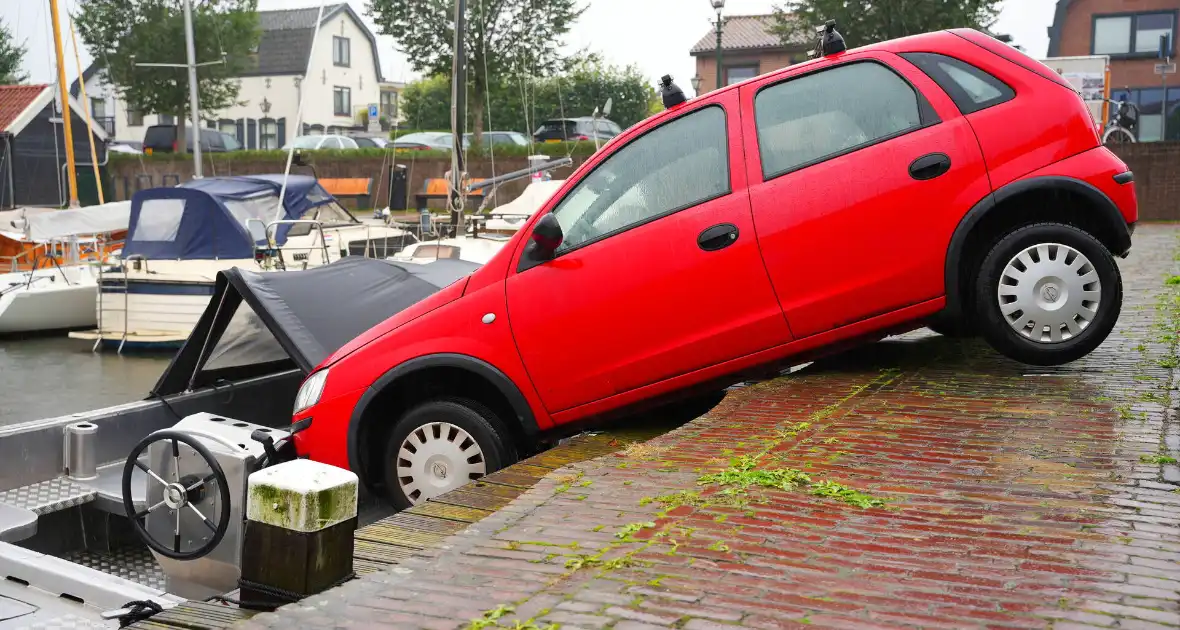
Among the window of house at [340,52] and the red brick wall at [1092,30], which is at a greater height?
the window of house at [340,52]

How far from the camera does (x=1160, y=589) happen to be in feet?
12.1

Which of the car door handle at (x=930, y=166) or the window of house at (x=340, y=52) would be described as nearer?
the car door handle at (x=930, y=166)

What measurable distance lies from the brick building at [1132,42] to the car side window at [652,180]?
41772 millimetres

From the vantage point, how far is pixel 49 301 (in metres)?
23.6

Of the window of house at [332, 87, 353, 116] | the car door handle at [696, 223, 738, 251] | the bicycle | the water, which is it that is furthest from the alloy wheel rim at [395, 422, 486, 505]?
the window of house at [332, 87, 353, 116]

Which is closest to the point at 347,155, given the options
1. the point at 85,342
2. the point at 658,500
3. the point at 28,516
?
the point at 85,342

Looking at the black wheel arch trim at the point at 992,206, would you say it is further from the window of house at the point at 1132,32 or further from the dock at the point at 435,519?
the window of house at the point at 1132,32

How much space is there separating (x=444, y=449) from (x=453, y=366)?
0.44 m

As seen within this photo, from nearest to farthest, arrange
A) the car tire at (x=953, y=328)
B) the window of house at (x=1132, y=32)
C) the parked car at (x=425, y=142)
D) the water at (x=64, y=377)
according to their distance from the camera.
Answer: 1. the car tire at (x=953, y=328)
2. the water at (x=64, y=377)
3. the window of house at (x=1132, y=32)
4. the parked car at (x=425, y=142)

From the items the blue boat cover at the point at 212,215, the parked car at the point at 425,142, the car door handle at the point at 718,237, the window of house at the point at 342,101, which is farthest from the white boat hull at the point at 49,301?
the window of house at the point at 342,101

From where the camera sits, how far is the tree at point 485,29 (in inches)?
1702

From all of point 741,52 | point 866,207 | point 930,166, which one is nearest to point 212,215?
point 866,207

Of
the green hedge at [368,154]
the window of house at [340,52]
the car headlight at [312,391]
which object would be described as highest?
the window of house at [340,52]

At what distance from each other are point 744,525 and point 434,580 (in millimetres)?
1186
